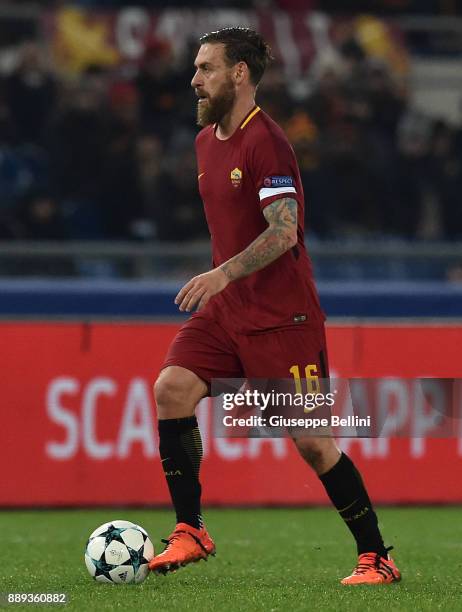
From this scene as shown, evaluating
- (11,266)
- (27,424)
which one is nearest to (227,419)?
(27,424)

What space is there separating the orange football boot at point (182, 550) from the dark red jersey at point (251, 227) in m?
0.82

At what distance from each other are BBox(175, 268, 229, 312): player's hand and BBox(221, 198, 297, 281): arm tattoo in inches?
2.5

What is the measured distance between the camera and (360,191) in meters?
11.9

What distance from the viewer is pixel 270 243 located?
5.00 meters

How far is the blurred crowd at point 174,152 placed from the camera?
35.7ft

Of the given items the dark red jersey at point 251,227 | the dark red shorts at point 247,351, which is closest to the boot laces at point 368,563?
the dark red shorts at point 247,351

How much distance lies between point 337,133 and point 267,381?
7.28 metres

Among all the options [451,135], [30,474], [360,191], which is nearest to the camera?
[30,474]

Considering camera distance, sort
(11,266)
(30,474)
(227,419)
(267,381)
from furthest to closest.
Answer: (11,266) < (30,474) < (227,419) < (267,381)

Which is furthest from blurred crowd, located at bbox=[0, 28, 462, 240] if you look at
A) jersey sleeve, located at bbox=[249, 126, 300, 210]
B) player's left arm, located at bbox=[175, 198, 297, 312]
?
player's left arm, located at bbox=[175, 198, 297, 312]

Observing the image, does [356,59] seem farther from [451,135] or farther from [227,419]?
[227,419]

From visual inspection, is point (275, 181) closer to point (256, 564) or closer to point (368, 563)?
point (368, 563)

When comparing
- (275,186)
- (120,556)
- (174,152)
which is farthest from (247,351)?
(174,152)

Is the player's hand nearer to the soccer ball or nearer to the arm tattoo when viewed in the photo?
the arm tattoo
